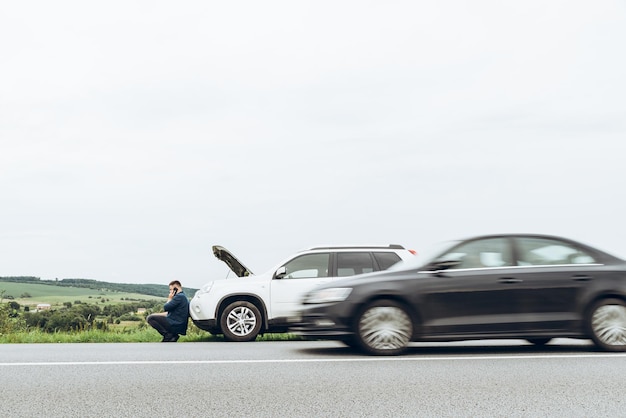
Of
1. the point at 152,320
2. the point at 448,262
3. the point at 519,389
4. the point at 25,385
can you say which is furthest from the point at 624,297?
the point at 152,320

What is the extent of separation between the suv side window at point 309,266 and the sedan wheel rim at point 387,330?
485cm

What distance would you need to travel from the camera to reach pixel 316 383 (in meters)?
8.36

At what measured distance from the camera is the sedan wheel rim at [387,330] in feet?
35.6

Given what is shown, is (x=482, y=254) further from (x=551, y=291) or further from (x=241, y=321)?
(x=241, y=321)

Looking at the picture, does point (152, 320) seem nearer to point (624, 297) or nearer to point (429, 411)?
point (624, 297)

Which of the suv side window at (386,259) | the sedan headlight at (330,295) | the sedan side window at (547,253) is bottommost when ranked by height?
the sedan headlight at (330,295)

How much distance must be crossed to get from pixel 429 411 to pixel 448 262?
448 centimetres

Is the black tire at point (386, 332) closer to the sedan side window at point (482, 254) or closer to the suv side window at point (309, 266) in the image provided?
the sedan side window at point (482, 254)

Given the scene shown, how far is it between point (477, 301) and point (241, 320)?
5819 millimetres

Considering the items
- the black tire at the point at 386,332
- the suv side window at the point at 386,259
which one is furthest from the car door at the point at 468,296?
the suv side window at the point at 386,259

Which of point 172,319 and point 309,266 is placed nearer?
point 309,266

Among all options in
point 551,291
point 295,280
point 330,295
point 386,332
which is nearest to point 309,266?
point 295,280

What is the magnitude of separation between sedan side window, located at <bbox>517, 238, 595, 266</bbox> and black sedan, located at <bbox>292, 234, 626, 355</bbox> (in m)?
0.01

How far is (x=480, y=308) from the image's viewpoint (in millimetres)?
10953
